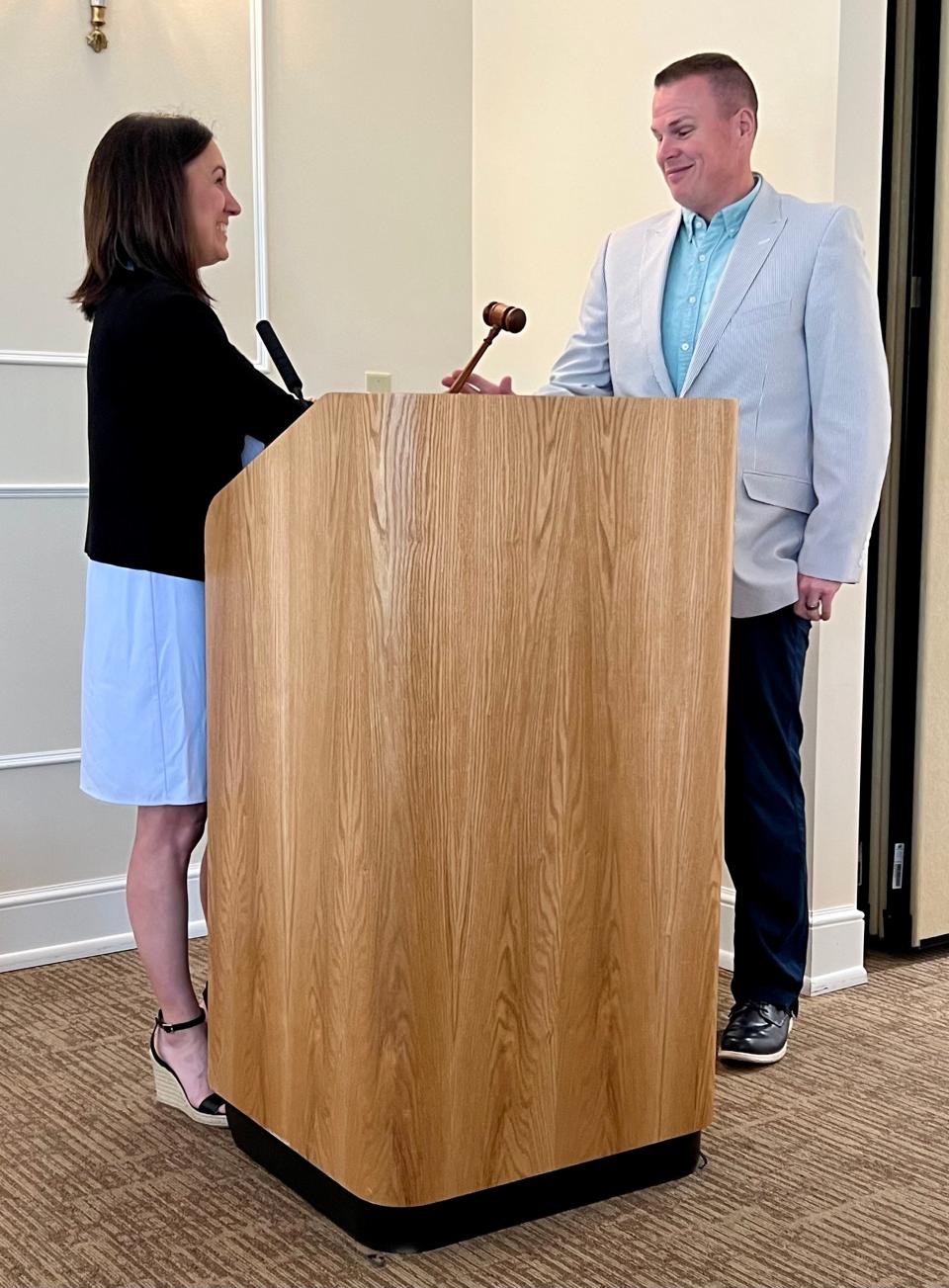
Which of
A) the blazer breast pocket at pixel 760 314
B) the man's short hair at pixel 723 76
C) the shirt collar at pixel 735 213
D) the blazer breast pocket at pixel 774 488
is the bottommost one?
the blazer breast pocket at pixel 774 488

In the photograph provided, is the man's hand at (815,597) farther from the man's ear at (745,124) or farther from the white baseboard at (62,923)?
the white baseboard at (62,923)

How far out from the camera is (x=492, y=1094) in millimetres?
1772

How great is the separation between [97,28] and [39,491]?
0.96m

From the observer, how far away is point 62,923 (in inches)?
121

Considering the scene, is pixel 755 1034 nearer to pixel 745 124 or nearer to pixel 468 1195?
pixel 468 1195

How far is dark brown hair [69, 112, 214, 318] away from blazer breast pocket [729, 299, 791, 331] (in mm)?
950

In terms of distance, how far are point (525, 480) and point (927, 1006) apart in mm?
1579

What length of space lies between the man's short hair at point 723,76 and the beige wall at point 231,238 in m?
1.08

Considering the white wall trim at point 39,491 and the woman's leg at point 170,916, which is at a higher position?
the white wall trim at point 39,491

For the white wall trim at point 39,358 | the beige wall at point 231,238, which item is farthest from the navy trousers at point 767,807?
the white wall trim at point 39,358

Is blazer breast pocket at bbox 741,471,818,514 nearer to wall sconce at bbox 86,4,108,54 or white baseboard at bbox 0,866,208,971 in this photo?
white baseboard at bbox 0,866,208,971

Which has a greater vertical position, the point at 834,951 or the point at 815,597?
the point at 815,597

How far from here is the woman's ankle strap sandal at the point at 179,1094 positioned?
7.11 feet

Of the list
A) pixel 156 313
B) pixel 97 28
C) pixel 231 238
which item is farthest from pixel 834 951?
pixel 97 28
